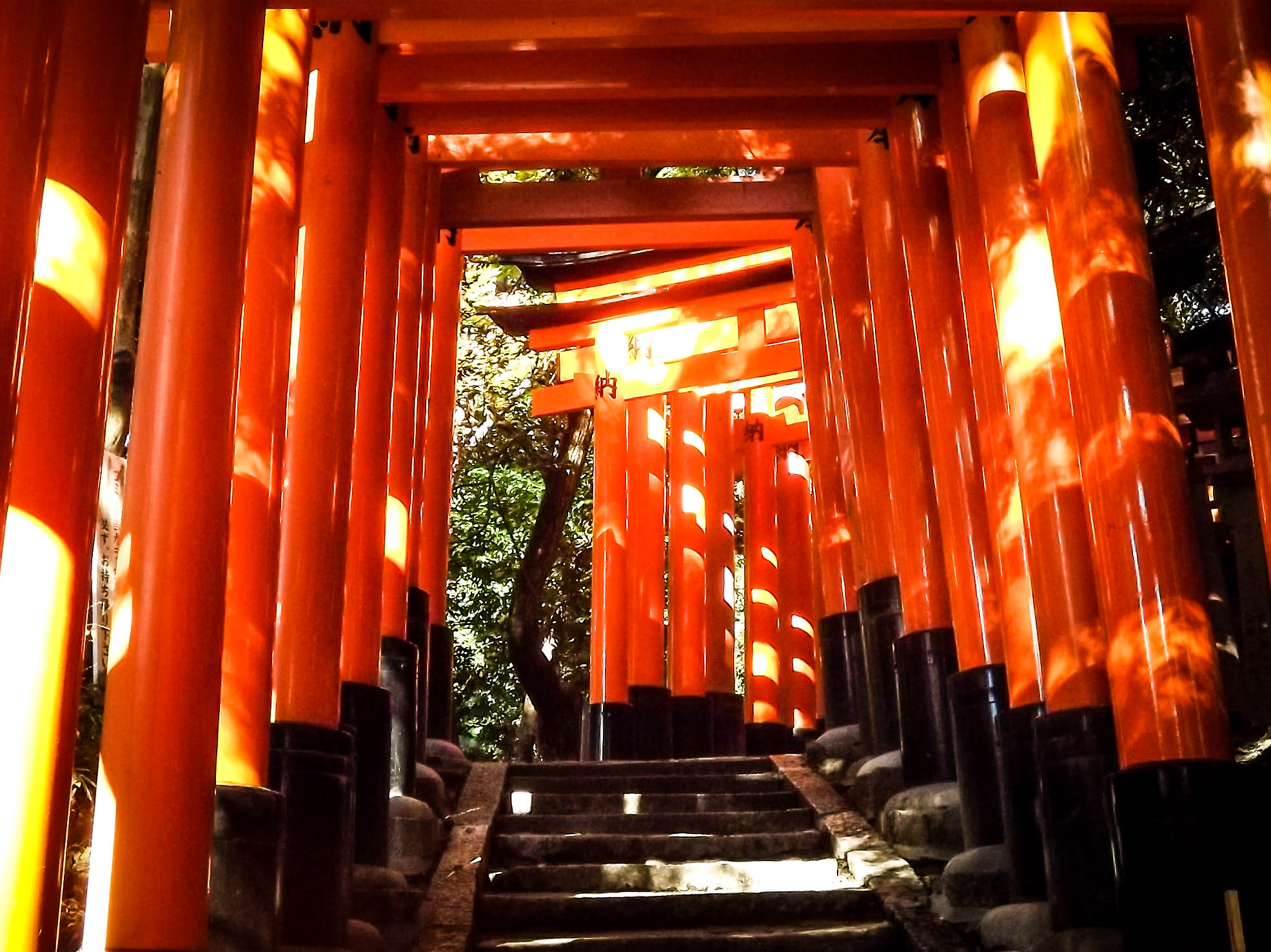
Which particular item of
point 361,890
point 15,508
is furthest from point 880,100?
point 15,508

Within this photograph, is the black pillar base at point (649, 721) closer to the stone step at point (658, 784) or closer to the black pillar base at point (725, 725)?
the black pillar base at point (725, 725)

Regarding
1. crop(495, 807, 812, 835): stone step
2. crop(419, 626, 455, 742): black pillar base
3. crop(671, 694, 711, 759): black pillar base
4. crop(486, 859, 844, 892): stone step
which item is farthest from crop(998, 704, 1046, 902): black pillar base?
crop(671, 694, 711, 759): black pillar base

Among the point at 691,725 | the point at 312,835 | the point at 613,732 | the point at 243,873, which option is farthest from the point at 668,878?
the point at 691,725

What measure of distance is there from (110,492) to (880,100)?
4321 millimetres

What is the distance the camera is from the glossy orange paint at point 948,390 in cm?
663

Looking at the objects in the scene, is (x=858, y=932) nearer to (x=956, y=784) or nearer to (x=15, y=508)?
(x=956, y=784)

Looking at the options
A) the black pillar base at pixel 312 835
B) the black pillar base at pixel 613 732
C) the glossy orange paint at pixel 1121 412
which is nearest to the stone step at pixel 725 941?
the black pillar base at pixel 312 835

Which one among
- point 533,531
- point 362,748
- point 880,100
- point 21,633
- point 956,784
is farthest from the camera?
point 533,531

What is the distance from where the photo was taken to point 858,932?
6086mm

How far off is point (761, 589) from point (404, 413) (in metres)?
6.40

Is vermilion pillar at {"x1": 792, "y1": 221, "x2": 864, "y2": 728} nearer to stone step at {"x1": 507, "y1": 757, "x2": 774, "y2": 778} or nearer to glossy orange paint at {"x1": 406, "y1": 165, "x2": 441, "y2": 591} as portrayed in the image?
stone step at {"x1": 507, "y1": 757, "x2": 774, "y2": 778}

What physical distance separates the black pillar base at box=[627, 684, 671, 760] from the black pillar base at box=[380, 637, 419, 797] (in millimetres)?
4134

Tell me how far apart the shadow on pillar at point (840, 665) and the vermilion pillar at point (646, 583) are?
1646mm

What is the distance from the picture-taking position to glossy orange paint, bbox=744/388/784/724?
45.1 feet
